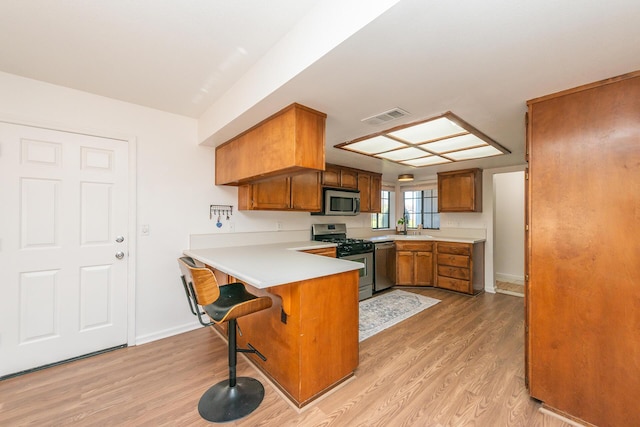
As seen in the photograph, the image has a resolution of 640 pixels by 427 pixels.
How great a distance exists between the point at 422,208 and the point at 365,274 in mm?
2463

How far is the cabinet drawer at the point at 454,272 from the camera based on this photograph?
14.1ft

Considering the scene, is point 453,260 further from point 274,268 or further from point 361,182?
point 274,268

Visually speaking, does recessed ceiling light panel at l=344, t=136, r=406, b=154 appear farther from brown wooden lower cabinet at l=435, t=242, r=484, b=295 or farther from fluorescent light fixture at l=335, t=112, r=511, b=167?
brown wooden lower cabinet at l=435, t=242, r=484, b=295

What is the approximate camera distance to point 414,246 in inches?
188

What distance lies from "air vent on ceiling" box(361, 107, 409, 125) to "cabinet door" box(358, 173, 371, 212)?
2399 millimetres

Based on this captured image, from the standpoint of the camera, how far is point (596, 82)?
1.57 meters

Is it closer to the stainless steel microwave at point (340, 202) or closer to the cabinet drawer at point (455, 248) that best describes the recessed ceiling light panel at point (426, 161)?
the stainless steel microwave at point (340, 202)

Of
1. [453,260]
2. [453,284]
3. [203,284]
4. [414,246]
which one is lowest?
[453,284]

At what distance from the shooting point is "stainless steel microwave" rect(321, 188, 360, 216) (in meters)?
4.09

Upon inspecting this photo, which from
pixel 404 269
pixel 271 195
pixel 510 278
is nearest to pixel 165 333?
pixel 271 195

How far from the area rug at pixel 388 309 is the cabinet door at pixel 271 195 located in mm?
1752

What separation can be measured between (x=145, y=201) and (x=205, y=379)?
70.7 inches

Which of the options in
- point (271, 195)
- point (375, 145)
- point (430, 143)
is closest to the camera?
point (430, 143)

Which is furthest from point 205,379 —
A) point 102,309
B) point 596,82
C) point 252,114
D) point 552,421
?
point 596,82
